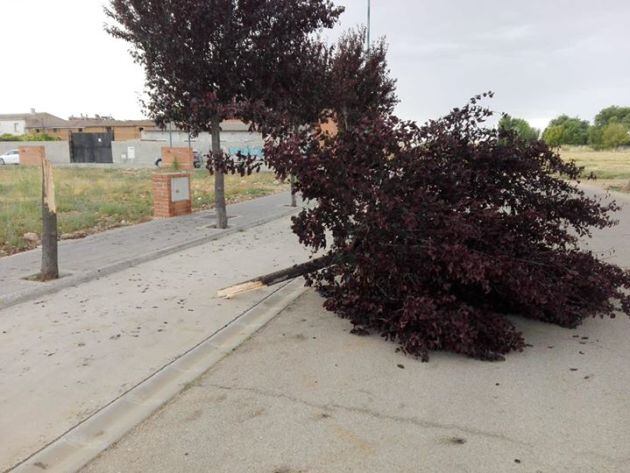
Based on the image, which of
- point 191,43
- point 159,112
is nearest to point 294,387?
point 191,43

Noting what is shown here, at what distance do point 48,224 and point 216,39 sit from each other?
471 cm

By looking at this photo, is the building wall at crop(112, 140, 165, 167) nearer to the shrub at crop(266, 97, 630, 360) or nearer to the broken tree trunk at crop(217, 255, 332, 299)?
the broken tree trunk at crop(217, 255, 332, 299)

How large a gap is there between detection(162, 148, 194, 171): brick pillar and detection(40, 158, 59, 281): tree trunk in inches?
1266

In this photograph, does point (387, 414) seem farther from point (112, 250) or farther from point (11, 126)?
point (11, 126)

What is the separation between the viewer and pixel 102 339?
473cm

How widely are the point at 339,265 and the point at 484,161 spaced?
1.66 meters

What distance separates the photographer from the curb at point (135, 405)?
296 cm

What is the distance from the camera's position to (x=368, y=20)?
62.3ft

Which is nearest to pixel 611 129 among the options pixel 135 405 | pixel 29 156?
pixel 29 156

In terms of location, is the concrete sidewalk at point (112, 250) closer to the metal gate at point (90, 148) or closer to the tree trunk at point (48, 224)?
the tree trunk at point (48, 224)

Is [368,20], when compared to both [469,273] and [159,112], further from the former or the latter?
[469,273]

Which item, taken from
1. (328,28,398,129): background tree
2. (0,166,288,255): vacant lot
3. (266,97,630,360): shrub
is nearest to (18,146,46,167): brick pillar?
(0,166,288,255): vacant lot

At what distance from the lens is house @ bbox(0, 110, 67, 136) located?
104250mm

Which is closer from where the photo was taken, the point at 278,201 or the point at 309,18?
the point at 309,18
